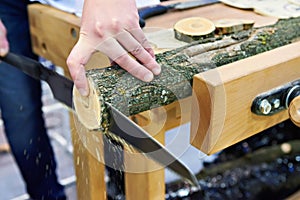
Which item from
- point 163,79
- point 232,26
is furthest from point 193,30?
point 163,79

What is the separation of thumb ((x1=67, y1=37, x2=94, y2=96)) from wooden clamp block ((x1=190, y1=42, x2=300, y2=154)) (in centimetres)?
15

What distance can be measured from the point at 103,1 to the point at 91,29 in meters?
0.04

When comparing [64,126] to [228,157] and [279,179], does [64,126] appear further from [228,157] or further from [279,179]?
[279,179]

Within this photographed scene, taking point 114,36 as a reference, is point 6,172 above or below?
below

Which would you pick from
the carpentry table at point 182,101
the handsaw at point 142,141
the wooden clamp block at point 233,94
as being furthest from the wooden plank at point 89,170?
the wooden clamp block at point 233,94

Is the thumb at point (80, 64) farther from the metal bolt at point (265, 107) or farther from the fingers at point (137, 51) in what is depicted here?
the metal bolt at point (265, 107)

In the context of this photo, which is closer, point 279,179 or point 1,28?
point 1,28

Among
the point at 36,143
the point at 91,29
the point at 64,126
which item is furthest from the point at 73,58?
the point at 64,126

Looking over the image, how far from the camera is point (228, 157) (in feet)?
5.16

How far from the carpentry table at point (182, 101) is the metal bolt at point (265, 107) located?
0.02 metres

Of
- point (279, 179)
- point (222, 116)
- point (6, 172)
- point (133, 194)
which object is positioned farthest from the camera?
point (6, 172)

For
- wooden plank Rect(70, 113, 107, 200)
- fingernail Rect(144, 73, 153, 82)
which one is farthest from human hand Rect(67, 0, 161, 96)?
wooden plank Rect(70, 113, 107, 200)

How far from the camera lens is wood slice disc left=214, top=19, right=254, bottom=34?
31.8 inches

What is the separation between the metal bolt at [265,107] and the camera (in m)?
0.62
